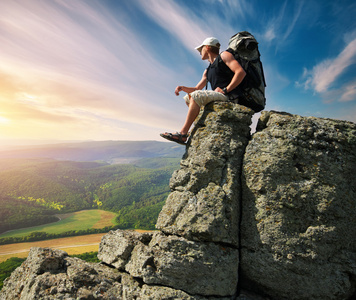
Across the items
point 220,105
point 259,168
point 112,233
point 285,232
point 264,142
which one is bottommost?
point 112,233

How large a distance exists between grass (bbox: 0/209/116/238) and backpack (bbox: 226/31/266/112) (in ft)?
466

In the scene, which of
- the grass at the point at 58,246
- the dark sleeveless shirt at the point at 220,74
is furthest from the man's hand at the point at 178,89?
the grass at the point at 58,246

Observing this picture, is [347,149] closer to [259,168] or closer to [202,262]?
[259,168]

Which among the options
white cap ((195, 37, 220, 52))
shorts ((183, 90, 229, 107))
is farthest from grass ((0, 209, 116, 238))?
white cap ((195, 37, 220, 52))

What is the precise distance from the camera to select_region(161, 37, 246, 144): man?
7164mm

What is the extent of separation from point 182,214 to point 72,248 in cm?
10165

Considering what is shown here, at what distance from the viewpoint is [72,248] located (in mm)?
84750

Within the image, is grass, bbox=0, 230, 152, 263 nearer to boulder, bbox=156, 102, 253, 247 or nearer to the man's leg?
boulder, bbox=156, 102, 253, 247

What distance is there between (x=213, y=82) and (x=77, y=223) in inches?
6188

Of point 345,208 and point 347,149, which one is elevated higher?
point 347,149

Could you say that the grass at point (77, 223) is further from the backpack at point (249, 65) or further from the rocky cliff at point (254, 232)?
the backpack at point (249, 65)

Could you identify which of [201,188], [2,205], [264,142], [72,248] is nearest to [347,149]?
[264,142]

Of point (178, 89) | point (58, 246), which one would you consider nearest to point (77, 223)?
point (58, 246)

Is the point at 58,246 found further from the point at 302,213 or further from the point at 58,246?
the point at 302,213
